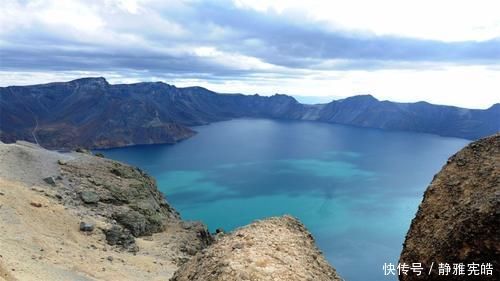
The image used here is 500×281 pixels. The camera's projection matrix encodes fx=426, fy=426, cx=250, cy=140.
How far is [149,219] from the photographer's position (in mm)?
43594

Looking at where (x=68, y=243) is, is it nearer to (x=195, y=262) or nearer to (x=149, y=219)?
(x=149, y=219)

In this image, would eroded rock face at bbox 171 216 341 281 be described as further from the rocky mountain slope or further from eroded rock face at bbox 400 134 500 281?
eroded rock face at bbox 400 134 500 281

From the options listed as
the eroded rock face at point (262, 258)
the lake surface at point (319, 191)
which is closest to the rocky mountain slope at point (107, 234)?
the eroded rock face at point (262, 258)

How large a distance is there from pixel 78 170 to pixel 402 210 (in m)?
77.5

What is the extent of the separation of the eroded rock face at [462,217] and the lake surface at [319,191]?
53118 mm

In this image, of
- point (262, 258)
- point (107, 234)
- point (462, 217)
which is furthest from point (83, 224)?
point (462, 217)

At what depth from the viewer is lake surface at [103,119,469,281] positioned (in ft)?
255

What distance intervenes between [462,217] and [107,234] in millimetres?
29463

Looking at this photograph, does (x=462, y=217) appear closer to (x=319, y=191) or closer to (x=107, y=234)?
(x=107, y=234)

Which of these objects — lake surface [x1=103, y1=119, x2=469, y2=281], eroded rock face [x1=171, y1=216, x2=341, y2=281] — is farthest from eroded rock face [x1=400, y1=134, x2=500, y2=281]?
lake surface [x1=103, y1=119, x2=469, y2=281]

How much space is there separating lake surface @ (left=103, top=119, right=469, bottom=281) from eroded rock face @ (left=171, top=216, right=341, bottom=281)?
50528 mm

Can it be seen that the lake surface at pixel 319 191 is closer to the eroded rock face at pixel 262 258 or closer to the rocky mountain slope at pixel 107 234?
the rocky mountain slope at pixel 107 234

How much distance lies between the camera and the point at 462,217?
12.1m

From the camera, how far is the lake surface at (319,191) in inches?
3066
